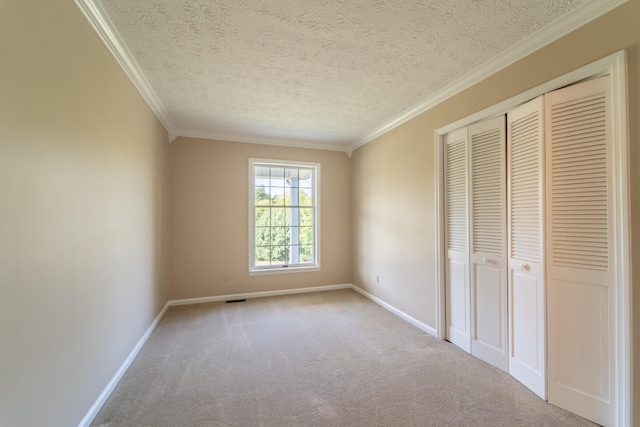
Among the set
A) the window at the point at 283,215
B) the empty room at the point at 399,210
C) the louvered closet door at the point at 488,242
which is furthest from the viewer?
the window at the point at 283,215

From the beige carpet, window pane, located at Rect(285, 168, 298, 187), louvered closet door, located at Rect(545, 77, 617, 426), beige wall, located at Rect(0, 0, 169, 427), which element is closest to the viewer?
beige wall, located at Rect(0, 0, 169, 427)

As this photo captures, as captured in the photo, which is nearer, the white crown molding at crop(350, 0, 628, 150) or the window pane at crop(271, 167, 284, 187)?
the white crown molding at crop(350, 0, 628, 150)

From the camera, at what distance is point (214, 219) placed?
162 inches

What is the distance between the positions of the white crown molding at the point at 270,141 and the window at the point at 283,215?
1.04ft

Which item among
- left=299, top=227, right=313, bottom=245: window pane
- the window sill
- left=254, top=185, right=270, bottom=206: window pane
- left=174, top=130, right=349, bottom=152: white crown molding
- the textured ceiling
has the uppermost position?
the textured ceiling

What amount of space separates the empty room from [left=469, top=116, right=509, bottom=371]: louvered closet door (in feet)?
0.06

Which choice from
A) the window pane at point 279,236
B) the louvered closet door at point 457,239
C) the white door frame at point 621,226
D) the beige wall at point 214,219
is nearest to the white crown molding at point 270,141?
the beige wall at point 214,219

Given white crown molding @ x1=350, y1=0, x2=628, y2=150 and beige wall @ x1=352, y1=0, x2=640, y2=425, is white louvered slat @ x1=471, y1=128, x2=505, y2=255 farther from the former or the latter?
white crown molding @ x1=350, y1=0, x2=628, y2=150

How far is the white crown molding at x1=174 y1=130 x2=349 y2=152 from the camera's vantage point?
3988mm

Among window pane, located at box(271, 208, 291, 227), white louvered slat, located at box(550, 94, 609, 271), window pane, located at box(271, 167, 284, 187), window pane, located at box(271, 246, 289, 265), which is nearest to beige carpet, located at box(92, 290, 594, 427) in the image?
white louvered slat, located at box(550, 94, 609, 271)

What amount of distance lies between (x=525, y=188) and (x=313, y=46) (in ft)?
6.53

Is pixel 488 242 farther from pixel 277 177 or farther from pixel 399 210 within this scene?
pixel 277 177

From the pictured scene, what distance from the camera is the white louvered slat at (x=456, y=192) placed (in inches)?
102

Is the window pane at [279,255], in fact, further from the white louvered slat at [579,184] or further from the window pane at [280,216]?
the white louvered slat at [579,184]
